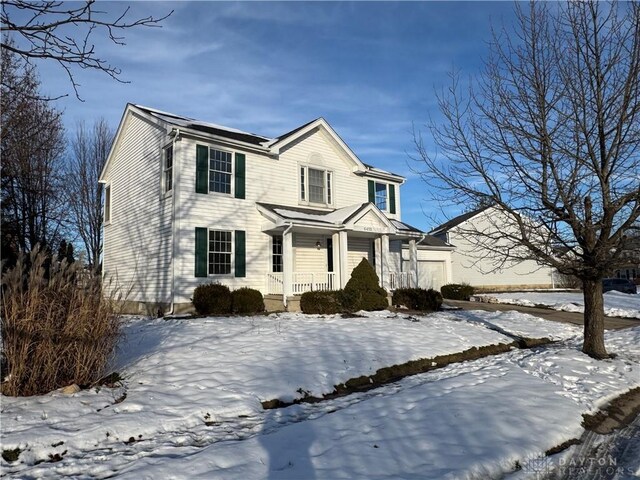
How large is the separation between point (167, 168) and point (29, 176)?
34.7ft

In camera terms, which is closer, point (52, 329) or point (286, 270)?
point (52, 329)

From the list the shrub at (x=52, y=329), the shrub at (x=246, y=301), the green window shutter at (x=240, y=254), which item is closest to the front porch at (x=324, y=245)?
the green window shutter at (x=240, y=254)

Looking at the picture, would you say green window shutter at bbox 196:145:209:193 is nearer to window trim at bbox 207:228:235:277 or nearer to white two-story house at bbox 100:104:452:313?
white two-story house at bbox 100:104:452:313

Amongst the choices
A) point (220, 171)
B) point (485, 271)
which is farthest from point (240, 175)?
point (485, 271)

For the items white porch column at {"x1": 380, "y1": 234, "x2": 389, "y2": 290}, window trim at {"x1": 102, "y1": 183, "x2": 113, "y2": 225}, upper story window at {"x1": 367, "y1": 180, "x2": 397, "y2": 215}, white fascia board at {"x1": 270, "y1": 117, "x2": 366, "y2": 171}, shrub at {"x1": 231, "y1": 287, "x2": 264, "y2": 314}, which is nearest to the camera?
shrub at {"x1": 231, "y1": 287, "x2": 264, "y2": 314}

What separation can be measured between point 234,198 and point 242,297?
3.87 meters

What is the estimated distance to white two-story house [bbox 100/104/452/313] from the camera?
14422 millimetres

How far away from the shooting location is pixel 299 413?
559 centimetres

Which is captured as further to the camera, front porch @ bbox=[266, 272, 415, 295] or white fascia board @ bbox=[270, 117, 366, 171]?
white fascia board @ bbox=[270, 117, 366, 171]

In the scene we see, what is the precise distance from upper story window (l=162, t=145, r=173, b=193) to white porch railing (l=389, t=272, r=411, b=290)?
9.56 meters

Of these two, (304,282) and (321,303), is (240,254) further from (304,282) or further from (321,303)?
(321,303)

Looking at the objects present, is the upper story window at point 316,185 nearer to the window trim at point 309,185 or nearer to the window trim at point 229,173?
the window trim at point 309,185

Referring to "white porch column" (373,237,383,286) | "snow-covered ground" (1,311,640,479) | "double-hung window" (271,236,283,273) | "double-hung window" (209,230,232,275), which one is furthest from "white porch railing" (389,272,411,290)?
"snow-covered ground" (1,311,640,479)

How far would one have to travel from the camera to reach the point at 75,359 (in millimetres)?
5688
